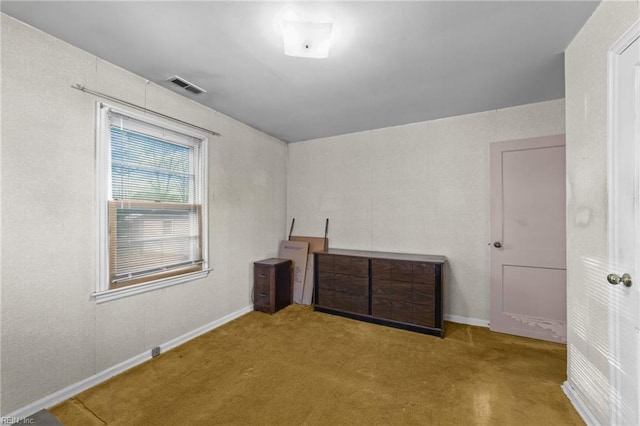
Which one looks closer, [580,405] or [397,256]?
[580,405]

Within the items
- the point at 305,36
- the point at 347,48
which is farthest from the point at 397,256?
the point at 305,36

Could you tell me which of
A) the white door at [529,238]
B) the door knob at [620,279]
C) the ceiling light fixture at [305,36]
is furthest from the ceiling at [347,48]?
the door knob at [620,279]

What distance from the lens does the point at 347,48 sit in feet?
6.45

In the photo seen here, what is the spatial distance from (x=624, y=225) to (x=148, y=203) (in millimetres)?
3420

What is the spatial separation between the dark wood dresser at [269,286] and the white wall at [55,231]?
1102 millimetres

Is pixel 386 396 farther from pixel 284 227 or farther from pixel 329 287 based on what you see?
pixel 284 227

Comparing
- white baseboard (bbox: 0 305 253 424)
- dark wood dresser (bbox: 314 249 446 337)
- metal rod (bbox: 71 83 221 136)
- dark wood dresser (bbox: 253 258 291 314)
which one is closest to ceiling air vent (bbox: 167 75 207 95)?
metal rod (bbox: 71 83 221 136)

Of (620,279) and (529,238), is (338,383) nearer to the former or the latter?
(620,279)

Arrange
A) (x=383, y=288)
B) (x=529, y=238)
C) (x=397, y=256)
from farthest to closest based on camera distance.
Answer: (x=397, y=256), (x=383, y=288), (x=529, y=238)

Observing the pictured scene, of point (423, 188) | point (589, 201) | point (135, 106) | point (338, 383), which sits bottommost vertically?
point (338, 383)

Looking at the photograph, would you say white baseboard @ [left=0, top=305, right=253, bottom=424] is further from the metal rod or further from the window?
the metal rod

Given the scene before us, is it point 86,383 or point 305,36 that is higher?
point 305,36

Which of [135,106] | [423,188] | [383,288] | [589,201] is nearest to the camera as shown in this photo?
[589,201]

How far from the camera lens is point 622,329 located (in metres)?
1.41
